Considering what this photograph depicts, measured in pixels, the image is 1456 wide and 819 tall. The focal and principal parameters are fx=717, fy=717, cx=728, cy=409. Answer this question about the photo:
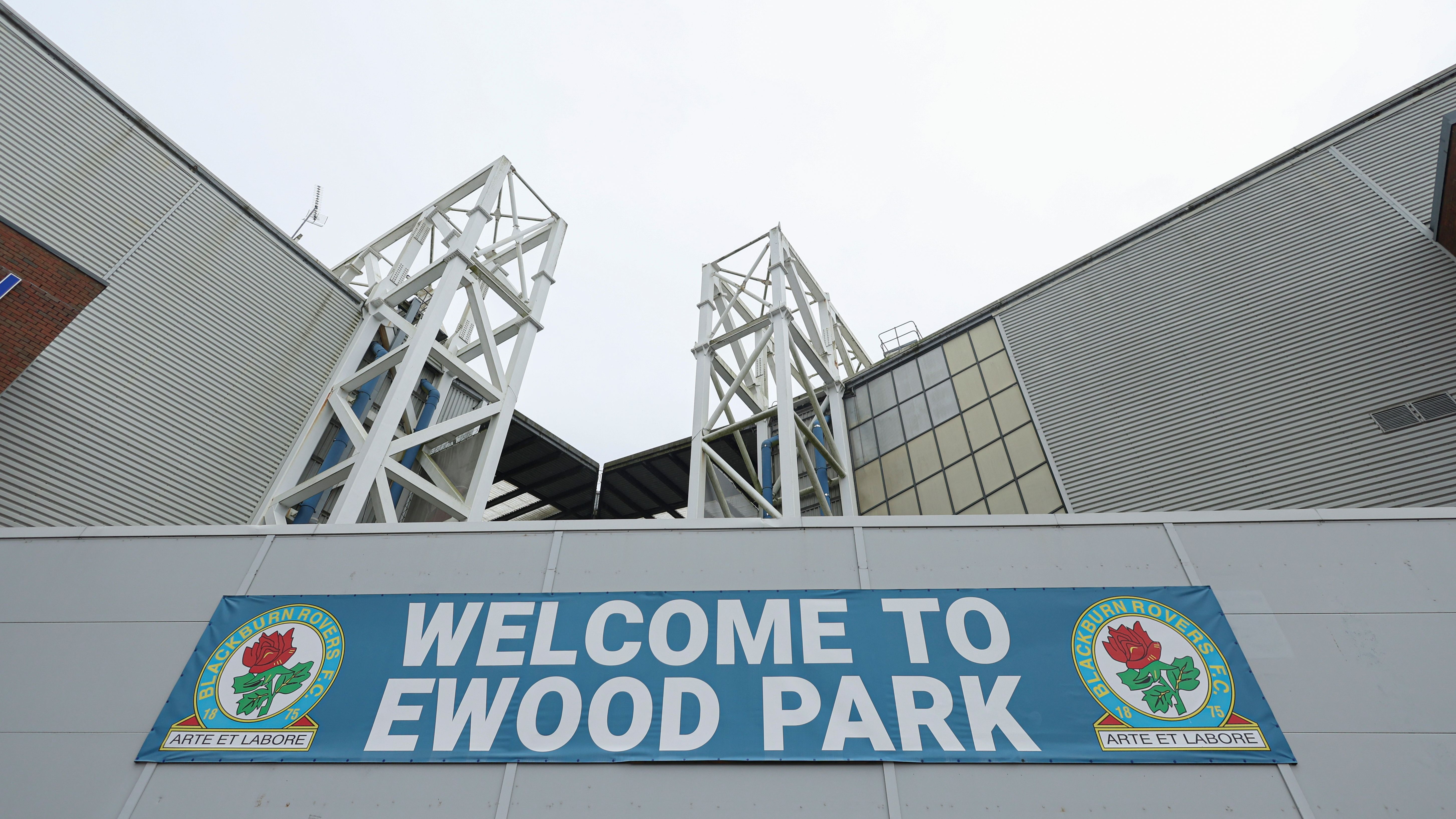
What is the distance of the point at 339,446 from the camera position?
1684 cm

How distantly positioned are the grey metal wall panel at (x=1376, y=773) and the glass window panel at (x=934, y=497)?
37.2 feet

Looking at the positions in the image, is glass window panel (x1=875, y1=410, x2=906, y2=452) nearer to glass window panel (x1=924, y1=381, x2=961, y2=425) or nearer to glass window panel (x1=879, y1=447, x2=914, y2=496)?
glass window panel (x1=879, y1=447, x2=914, y2=496)

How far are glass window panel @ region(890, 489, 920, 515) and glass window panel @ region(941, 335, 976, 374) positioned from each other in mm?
3713

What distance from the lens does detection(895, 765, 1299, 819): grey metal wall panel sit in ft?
19.5

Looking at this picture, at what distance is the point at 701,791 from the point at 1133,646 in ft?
14.1

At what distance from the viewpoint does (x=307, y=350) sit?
56.7ft

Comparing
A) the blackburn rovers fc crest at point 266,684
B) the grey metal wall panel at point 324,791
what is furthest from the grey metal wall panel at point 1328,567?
the blackburn rovers fc crest at point 266,684

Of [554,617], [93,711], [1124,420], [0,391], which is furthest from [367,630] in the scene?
[1124,420]

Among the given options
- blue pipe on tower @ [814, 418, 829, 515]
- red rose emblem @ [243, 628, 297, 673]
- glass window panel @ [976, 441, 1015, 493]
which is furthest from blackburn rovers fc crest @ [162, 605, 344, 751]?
glass window panel @ [976, 441, 1015, 493]

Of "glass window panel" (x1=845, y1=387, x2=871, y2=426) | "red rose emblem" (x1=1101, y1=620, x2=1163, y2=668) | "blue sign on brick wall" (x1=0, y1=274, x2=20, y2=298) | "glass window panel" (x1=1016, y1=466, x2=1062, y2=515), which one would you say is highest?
"glass window panel" (x1=845, y1=387, x2=871, y2=426)

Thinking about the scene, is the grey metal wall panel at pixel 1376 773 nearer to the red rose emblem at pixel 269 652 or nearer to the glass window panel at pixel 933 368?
the red rose emblem at pixel 269 652

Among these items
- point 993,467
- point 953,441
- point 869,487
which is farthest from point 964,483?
point 869,487

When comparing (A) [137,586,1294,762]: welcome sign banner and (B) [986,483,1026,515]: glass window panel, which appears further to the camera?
(B) [986,483,1026,515]: glass window panel

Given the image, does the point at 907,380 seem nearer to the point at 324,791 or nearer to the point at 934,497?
the point at 934,497
